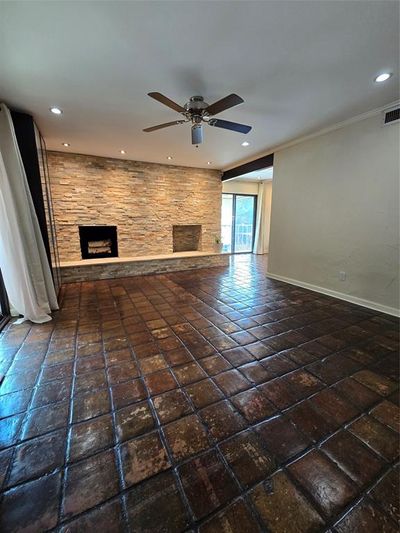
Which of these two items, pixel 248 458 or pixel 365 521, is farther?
pixel 248 458

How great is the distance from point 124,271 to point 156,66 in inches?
145

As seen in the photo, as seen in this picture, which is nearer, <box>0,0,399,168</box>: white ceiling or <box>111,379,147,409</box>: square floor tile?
<box>0,0,399,168</box>: white ceiling

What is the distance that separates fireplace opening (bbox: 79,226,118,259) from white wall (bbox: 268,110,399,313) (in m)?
3.69

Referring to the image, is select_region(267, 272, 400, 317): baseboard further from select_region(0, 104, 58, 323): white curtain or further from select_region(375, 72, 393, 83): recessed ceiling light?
select_region(0, 104, 58, 323): white curtain

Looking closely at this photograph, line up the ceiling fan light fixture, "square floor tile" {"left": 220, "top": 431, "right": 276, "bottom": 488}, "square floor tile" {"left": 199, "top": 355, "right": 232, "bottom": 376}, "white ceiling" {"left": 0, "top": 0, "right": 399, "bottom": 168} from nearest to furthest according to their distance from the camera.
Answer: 1. "square floor tile" {"left": 220, "top": 431, "right": 276, "bottom": 488}
2. "white ceiling" {"left": 0, "top": 0, "right": 399, "bottom": 168}
3. "square floor tile" {"left": 199, "top": 355, "right": 232, "bottom": 376}
4. the ceiling fan light fixture

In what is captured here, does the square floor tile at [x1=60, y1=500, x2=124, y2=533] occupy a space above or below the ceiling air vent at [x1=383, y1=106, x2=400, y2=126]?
below

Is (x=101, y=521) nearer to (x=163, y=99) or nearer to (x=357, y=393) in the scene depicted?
(x=357, y=393)

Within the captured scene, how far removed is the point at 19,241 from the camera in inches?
103

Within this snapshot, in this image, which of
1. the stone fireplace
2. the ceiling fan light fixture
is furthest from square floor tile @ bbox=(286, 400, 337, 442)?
the stone fireplace

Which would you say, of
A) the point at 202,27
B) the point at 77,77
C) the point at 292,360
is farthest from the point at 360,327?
the point at 77,77

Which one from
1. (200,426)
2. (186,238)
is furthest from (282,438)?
(186,238)

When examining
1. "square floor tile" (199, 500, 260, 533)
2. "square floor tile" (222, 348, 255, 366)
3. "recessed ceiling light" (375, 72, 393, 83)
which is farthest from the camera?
"recessed ceiling light" (375, 72, 393, 83)

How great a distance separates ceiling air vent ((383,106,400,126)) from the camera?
2635mm

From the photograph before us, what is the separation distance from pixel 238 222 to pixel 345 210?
15.3ft
